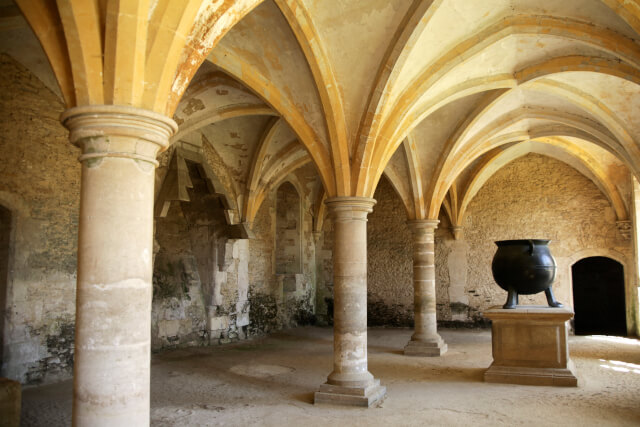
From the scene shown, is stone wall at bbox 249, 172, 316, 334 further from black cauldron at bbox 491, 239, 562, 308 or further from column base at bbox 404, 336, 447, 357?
black cauldron at bbox 491, 239, 562, 308

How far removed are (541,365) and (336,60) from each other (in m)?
4.86

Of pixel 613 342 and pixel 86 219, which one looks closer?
pixel 86 219

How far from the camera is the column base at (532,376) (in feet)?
21.6

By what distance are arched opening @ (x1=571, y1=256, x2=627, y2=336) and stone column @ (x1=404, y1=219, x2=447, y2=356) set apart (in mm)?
7702

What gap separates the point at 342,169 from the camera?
6.27m

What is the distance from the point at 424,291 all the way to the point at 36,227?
6779mm

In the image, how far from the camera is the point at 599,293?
50.8 ft

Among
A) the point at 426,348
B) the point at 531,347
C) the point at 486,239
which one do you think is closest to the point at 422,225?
the point at 426,348

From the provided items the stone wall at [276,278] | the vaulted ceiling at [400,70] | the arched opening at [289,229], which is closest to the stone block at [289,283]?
the stone wall at [276,278]

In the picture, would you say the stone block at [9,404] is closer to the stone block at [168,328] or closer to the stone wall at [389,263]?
the stone block at [168,328]

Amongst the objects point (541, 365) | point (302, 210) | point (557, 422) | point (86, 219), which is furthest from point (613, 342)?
point (86, 219)

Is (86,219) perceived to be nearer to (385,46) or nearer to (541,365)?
(385,46)

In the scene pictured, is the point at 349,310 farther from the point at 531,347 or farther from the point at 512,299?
the point at 531,347

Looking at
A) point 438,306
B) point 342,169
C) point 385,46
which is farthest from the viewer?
point 438,306
